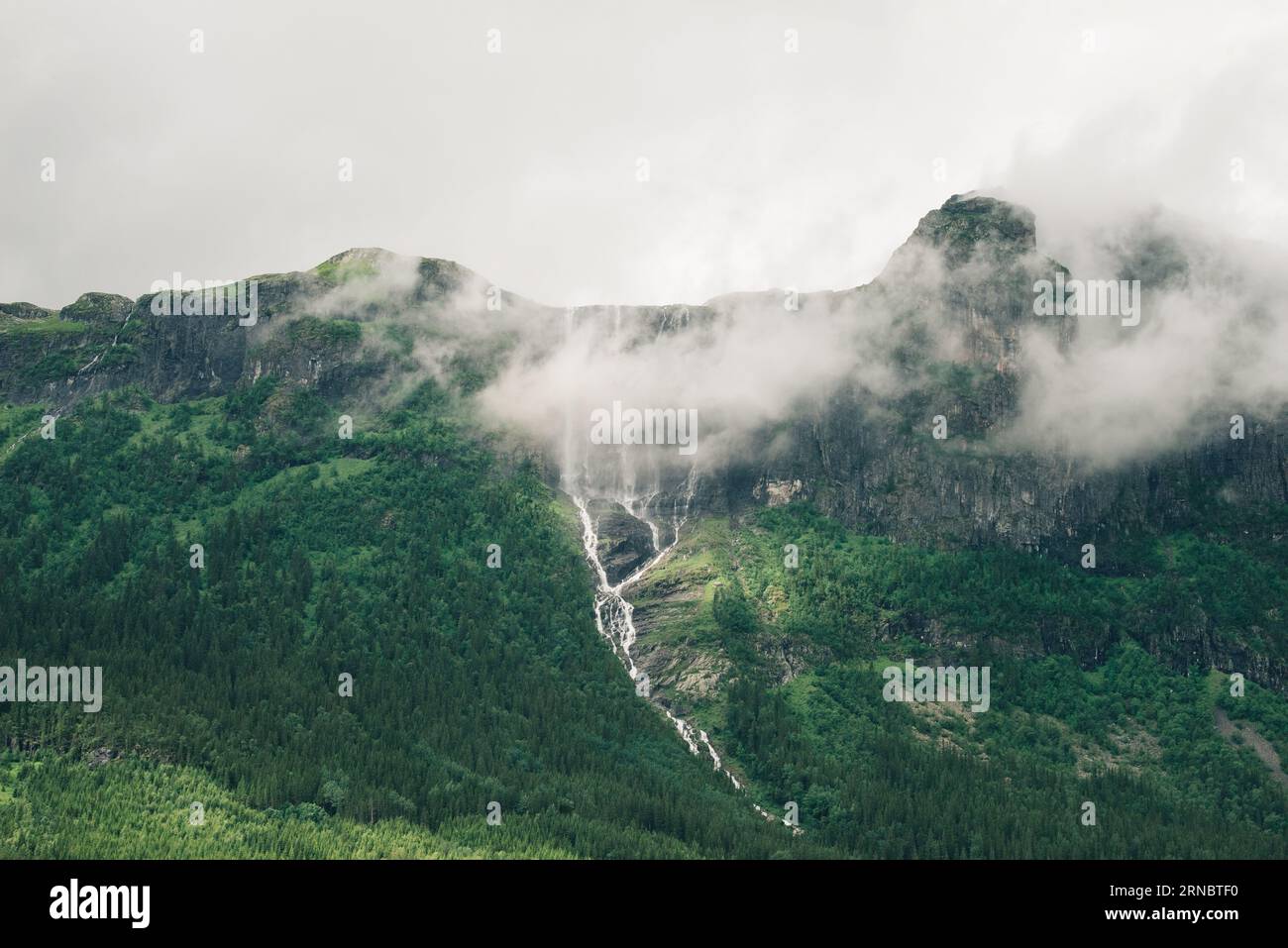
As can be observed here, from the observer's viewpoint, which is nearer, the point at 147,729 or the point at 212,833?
the point at 212,833

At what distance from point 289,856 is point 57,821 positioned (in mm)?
32086

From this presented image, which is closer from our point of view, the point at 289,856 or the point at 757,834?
the point at 289,856

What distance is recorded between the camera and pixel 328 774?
7667 inches
